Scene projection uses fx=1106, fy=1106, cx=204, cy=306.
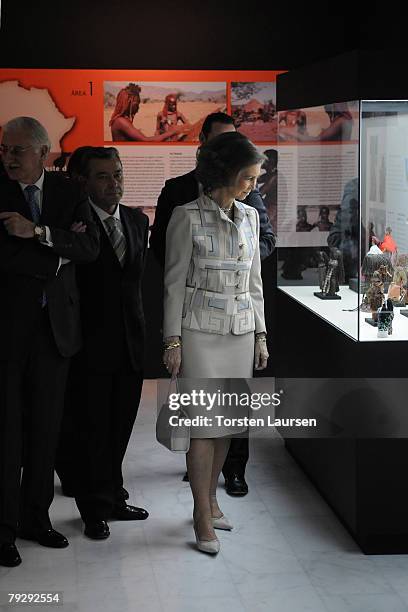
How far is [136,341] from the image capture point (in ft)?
15.3

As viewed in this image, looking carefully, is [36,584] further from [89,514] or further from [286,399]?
[286,399]

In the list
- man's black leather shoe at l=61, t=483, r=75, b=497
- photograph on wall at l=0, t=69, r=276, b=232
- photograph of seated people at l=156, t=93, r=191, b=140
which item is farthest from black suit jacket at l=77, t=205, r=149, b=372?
photograph of seated people at l=156, t=93, r=191, b=140

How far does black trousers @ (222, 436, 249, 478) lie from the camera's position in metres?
5.37

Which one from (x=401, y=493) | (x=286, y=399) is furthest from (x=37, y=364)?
(x=286, y=399)

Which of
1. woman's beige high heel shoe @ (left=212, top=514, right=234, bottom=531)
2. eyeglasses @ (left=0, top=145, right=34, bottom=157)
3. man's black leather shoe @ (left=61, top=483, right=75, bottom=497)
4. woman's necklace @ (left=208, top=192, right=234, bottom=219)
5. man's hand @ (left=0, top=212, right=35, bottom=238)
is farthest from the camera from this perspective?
man's black leather shoe @ (left=61, top=483, right=75, bottom=497)

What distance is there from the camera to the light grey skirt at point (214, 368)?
14.3 feet

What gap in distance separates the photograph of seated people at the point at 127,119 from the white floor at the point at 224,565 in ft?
10.5

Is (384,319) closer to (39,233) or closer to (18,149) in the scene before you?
(39,233)

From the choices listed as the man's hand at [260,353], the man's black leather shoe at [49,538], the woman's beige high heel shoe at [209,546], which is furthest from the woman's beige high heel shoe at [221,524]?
the man's hand at [260,353]

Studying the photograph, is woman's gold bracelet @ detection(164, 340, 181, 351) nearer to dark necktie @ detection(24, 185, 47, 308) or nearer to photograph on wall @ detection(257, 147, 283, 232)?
dark necktie @ detection(24, 185, 47, 308)

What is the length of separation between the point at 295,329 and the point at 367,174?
1565 mm

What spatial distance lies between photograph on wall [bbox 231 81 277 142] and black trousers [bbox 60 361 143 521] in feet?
11.8

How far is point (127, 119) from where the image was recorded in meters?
7.82

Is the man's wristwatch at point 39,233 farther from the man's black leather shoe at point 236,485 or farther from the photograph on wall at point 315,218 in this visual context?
the man's black leather shoe at point 236,485
